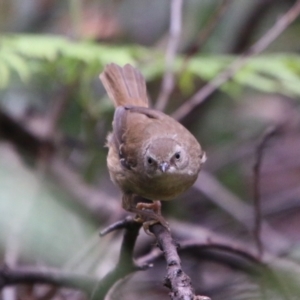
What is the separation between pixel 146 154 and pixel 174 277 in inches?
61.2

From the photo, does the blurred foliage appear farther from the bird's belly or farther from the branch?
the branch

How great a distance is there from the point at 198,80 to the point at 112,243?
230 centimetres

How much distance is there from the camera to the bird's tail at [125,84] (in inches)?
147

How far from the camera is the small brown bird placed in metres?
3.10

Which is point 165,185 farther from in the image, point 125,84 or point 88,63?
point 88,63

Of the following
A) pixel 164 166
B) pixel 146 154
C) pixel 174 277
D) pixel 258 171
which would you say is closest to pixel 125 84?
pixel 146 154

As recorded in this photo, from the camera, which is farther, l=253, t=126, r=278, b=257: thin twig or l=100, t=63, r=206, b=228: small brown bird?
l=100, t=63, r=206, b=228: small brown bird

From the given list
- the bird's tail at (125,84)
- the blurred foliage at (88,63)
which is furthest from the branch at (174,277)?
the blurred foliage at (88,63)

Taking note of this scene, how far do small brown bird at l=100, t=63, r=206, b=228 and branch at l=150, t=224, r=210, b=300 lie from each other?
547 mm

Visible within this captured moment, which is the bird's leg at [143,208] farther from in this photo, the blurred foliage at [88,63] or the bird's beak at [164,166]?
the blurred foliage at [88,63]

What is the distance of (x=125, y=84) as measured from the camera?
3.74 metres

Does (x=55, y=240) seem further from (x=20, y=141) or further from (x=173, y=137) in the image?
(x=20, y=141)

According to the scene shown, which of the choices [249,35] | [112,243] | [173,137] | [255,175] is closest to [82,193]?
[112,243]

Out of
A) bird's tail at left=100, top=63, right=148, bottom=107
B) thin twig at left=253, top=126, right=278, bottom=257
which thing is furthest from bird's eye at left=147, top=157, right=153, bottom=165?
bird's tail at left=100, top=63, right=148, bottom=107
